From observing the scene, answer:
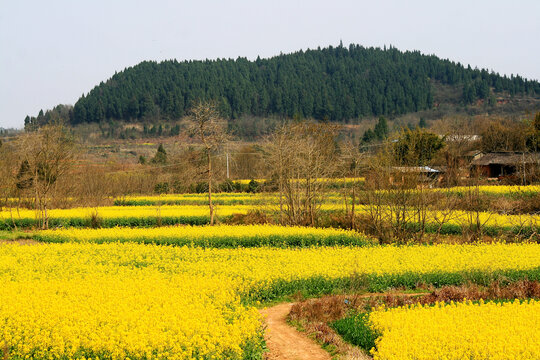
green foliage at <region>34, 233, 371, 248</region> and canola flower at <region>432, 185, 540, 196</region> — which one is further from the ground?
canola flower at <region>432, 185, 540, 196</region>

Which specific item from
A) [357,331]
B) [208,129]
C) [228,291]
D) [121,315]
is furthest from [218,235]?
[121,315]

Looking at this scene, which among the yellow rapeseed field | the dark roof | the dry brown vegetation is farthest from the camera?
the dark roof

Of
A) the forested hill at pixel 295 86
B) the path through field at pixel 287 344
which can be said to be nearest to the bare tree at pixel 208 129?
the path through field at pixel 287 344

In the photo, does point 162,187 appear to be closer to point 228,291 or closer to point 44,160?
point 44,160

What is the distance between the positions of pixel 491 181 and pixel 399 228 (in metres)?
30.5

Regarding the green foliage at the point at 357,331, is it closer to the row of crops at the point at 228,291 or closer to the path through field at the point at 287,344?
the row of crops at the point at 228,291

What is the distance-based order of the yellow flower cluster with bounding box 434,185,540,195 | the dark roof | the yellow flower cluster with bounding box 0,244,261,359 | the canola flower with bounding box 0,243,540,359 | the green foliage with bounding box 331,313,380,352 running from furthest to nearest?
the dark roof < the yellow flower cluster with bounding box 434,185,540,195 < the green foliage with bounding box 331,313,380,352 < the canola flower with bounding box 0,243,540,359 < the yellow flower cluster with bounding box 0,244,261,359

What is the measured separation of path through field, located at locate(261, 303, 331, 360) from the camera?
1062 cm

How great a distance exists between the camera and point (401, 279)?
15648mm

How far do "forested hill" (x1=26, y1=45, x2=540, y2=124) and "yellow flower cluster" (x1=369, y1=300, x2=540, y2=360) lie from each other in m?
113

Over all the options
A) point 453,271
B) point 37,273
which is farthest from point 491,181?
point 37,273

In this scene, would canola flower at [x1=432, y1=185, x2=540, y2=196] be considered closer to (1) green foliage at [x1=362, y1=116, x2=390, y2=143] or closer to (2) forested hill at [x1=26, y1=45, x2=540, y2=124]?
(1) green foliage at [x1=362, y1=116, x2=390, y2=143]

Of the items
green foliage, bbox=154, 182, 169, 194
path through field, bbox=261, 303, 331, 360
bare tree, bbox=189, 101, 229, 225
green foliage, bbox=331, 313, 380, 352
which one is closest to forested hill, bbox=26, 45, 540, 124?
green foliage, bbox=154, 182, 169, 194

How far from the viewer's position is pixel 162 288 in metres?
12.9
